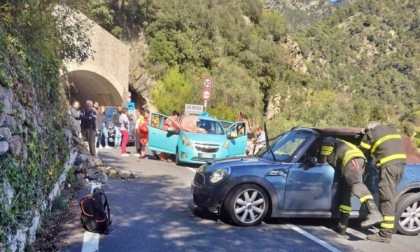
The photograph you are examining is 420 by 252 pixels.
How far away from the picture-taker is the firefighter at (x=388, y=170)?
22.0ft

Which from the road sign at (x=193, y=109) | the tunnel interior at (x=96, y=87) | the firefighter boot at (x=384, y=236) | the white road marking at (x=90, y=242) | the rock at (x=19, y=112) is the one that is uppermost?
the tunnel interior at (x=96, y=87)

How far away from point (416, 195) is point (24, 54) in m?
6.37

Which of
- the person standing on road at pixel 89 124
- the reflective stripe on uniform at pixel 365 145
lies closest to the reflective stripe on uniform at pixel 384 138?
the reflective stripe on uniform at pixel 365 145

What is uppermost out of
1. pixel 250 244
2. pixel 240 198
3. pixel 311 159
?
pixel 311 159

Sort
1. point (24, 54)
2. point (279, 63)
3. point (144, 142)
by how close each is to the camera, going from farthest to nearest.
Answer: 1. point (279, 63)
2. point (144, 142)
3. point (24, 54)

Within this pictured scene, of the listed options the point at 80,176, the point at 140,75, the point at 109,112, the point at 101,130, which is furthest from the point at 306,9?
the point at 80,176

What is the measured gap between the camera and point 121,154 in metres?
16.1

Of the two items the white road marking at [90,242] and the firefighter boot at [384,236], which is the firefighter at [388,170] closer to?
the firefighter boot at [384,236]

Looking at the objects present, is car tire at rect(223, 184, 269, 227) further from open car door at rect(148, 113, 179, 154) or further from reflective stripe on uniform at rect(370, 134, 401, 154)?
open car door at rect(148, 113, 179, 154)

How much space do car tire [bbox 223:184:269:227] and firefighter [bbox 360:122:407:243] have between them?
165cm

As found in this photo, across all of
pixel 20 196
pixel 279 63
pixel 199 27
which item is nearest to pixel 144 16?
pixel 199 27

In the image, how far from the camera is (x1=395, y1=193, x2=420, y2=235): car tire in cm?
716

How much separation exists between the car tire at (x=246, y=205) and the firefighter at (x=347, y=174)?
1.17 meters

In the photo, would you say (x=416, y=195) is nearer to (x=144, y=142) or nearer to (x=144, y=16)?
(x=144, y=142)
